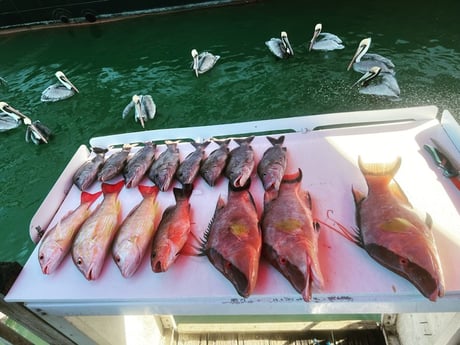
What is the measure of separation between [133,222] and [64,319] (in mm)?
682

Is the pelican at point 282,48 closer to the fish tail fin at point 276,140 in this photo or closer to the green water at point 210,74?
the green water at point 210,74

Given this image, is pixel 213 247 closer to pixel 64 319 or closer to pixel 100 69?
pixel 64 319

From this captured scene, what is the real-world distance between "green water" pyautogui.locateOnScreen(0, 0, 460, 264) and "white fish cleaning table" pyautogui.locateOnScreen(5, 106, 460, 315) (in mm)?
2908

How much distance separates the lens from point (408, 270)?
140 cm

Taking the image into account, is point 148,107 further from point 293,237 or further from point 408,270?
point 408,270

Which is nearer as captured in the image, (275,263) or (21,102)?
(275,263)

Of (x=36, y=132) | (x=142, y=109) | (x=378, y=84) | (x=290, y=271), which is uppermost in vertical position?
(x=290, y=271)

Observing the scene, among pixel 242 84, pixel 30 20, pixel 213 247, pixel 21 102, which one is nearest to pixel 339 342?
pixel 213 247

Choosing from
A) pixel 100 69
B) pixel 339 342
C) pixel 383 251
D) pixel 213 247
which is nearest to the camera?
pixel 383 251

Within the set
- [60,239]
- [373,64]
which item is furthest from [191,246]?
[373,64]

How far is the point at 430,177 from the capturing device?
6.34 ft

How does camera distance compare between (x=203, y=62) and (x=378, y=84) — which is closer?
(x=378, y=84)

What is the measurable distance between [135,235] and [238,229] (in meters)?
0.63

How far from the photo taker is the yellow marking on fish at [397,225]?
5.04ft
